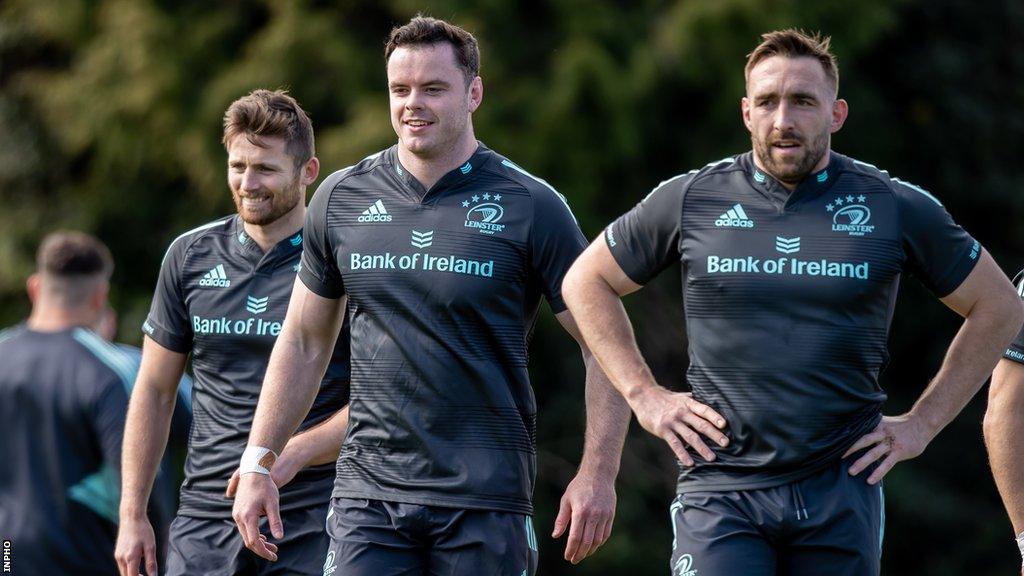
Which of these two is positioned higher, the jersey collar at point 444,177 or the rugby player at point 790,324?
the jersey collar at point 444,177

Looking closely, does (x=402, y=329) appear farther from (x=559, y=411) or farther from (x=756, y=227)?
(x=559, y=411)

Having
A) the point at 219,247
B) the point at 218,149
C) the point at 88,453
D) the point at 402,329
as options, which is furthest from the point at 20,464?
the point at 218,149

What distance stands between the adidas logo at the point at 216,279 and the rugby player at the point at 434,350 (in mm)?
776

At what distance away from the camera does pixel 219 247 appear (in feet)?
21.9

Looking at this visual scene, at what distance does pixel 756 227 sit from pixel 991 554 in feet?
36.3

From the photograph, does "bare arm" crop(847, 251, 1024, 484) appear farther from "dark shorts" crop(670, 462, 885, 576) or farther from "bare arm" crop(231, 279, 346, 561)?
"bare arm" crop(231, 279, 346, 561)

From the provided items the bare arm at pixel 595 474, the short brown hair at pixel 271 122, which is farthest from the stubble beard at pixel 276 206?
the bare arm at pixel 595 474

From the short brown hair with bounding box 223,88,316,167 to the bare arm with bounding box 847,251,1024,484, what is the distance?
2.62 meters

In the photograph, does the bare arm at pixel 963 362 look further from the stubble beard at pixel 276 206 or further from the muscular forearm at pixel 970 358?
the stubble beard at pixel 276 206

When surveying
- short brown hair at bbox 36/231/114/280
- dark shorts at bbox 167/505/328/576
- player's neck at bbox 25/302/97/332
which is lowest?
dark shorts at bbox 167/505/328/576

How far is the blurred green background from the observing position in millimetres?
13516

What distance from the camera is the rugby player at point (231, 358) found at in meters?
6.26

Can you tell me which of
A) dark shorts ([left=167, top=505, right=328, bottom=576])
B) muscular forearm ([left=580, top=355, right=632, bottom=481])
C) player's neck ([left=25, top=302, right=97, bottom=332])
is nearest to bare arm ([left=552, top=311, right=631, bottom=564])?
muscular forearm ([left=580, top=355, right=632, bottom=481])

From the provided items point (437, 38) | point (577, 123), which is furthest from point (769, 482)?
point (577, 123)
